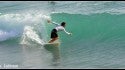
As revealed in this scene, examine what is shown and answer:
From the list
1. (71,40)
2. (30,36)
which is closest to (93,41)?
(71,40)

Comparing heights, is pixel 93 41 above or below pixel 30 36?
below

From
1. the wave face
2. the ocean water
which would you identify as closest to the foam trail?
the ocean water

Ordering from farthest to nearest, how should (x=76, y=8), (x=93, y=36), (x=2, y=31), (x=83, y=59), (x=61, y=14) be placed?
(x=76, y=8) < (x=61, y=14) < (x=2, y=31) < (x=93, y=36) < (x=83, y=59)

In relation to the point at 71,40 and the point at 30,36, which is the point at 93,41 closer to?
the point at 71,40

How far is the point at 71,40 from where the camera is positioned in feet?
59.3

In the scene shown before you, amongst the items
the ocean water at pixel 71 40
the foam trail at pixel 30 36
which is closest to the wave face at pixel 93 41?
the ocean water at pixel 71 40

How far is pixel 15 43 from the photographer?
58.5 ft

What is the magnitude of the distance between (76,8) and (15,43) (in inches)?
342

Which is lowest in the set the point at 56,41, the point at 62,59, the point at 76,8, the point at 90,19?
the point at 62,59

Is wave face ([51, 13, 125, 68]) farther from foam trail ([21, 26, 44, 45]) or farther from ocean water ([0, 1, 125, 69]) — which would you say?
foam trail ([21, 26, 44, 45])

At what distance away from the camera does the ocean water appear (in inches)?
554

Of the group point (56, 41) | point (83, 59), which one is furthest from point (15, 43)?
point (83, 59)

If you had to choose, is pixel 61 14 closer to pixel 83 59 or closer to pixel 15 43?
pixel 15 43

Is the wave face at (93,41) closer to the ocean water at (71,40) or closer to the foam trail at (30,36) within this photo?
the ocean water at (71,40)
